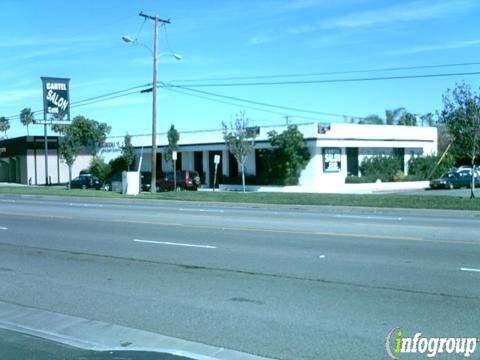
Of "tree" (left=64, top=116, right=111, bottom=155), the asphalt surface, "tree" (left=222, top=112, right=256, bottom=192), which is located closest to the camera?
the asphalt surface

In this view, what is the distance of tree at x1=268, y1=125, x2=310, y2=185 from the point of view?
42406mm

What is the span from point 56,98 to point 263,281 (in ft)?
161

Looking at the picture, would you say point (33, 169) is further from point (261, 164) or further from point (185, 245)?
point (185, 245)

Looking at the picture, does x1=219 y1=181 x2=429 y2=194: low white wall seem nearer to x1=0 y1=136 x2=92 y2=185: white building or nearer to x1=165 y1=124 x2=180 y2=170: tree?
x1=165 y1=124 x2=180 y2=170: tree

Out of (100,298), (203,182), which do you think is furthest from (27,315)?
(203,182)

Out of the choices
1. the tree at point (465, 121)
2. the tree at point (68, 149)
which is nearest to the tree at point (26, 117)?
the tree at point (68, 149)

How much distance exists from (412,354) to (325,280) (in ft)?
11.2

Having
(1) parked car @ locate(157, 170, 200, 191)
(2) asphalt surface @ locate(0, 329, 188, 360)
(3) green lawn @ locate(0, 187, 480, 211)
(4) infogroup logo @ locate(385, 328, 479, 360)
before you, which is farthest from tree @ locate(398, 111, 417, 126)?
(2) asphalt surface @ locate(0, 329, 188, 360)

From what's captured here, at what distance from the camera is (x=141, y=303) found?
310 inches

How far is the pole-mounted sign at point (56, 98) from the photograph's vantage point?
53500mm

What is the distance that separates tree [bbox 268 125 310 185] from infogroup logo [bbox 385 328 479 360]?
36410 millimetres

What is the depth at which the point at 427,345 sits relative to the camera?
19.4 feet

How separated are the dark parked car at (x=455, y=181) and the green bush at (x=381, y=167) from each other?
14.8 ft

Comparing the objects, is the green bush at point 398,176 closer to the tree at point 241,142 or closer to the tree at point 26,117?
the tree at point 241,142
